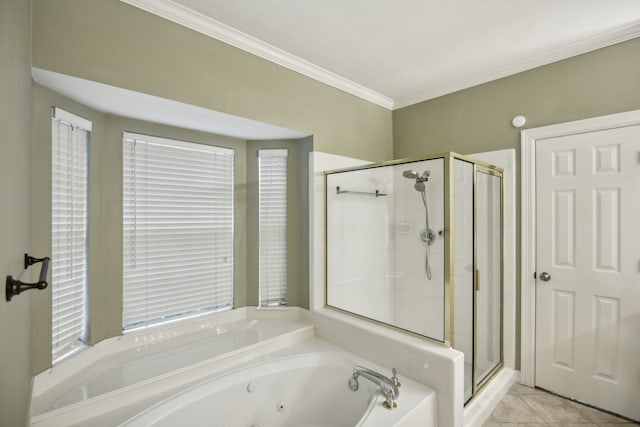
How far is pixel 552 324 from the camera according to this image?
225 cm

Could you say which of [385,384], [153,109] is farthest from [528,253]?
[153,109]

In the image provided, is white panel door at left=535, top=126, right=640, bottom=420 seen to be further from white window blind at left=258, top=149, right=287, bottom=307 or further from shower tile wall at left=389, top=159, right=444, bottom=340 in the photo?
white window blind at left=258, top=149, right=287, bottom=307

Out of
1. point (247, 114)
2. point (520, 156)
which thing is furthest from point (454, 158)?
point (247, 114)

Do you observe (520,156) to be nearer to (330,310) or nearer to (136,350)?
(330,310)

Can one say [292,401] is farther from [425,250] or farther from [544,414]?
[544,414]

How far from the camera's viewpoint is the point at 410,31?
A: 6.35 feet

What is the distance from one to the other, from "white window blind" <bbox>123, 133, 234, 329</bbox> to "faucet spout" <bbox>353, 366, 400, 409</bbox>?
1323mm

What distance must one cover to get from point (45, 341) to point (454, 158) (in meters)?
2.52

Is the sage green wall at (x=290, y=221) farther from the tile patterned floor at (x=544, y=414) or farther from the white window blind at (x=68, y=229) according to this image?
the tile patterned floor at (x=544, y=414)

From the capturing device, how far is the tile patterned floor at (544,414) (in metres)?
1.93

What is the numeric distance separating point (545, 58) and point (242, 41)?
223 centimetres

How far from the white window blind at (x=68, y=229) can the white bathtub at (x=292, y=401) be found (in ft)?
2.50

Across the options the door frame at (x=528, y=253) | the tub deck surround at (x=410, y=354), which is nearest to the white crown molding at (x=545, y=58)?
the door frame at (x=528, y=253)

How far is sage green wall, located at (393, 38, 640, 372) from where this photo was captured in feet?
6.46
